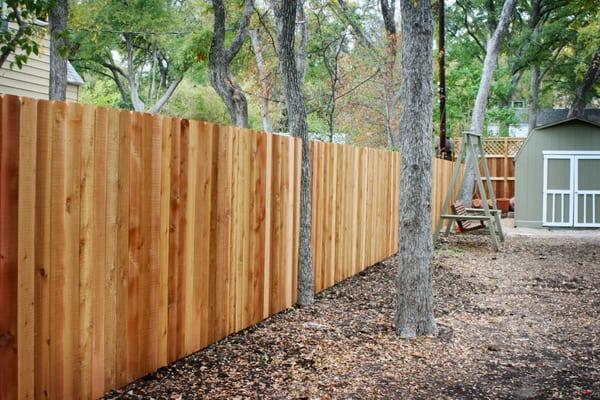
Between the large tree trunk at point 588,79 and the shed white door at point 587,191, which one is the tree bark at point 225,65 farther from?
the large tree trunk at point 588,79

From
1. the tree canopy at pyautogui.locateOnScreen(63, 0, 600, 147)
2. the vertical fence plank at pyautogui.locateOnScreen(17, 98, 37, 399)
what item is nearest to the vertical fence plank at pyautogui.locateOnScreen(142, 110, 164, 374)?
the vertical fence plank at pyautogui.locateOnScreen(17, 98, 37, 399)

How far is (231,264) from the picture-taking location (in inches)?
180

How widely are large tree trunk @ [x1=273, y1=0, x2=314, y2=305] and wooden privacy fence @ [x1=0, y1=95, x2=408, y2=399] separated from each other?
213 mm

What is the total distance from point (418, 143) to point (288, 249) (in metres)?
1.52

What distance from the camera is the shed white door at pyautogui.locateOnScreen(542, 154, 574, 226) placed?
1548 centimetres

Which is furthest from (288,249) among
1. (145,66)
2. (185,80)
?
(145,66)

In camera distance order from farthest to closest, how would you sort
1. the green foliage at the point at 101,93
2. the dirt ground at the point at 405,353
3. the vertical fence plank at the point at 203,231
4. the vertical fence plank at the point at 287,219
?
the green foliage at the point at 101,93 < the vertical fence plank at the point at 287,219 < the vertical fence plank at the point at 203,231 < the dirt ground at the point at 405,353

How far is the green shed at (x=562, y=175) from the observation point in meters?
15.3

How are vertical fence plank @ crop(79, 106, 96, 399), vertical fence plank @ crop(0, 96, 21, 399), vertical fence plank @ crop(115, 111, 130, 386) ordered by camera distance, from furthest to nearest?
vertical fence plank @ crop(115, 111, 130, 386), vertical fence plank @ crop(79, 106, 96, 399), vertical fence plank @ crop(0, 96, 21, 399)

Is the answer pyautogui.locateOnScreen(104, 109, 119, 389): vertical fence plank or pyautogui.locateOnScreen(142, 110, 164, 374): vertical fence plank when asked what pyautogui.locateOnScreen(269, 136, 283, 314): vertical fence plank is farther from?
pyautogui.locateOnScreen(104, 109, 119, 389): vertical fence plank

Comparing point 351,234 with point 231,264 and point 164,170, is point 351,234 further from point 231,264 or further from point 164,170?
point 164,170

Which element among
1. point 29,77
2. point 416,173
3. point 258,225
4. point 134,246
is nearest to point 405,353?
point 416,173

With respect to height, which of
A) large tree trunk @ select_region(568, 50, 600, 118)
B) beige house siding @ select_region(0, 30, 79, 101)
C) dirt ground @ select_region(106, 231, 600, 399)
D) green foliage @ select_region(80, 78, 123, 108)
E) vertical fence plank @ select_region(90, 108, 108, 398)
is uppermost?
green foliage @ select_region(80, 78, 123, 108)

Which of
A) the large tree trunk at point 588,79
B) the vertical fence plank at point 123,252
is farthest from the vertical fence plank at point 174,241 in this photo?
the large tree trunk at point 588,79
